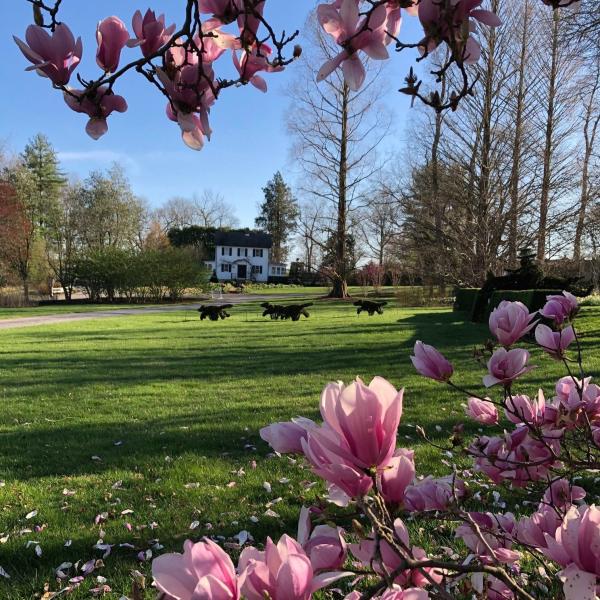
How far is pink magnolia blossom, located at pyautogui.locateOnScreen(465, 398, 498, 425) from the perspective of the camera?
4.09 ft

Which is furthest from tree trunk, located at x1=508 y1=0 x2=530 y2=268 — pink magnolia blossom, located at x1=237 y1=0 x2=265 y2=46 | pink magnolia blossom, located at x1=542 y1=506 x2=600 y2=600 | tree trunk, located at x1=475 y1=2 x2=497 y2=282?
pink magnolia blossom, located at x1=542 y1=506 x2=600 y2=600

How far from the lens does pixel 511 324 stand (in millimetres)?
1131

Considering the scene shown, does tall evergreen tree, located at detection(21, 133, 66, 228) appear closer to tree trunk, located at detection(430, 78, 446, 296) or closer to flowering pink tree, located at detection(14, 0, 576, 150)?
tree trunk, located at detection(430, 78, 446, 296)

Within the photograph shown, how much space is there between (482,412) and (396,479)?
614 mm

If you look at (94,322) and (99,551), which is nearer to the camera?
(99,551)

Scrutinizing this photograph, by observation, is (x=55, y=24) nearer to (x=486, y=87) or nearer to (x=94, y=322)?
(x=94, y=322)

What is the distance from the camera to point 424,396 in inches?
221

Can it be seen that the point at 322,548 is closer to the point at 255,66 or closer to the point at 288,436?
the point at 288,436

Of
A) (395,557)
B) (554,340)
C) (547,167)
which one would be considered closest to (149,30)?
(395,557)

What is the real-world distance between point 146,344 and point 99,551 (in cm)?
903

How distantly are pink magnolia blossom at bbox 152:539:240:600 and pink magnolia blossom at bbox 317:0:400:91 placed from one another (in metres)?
0.71

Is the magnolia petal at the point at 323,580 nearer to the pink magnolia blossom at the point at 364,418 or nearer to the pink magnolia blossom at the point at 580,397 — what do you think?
the pink magnolia blossom at the point at 364,418

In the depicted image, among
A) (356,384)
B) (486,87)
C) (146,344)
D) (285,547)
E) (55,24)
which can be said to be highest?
(486,87)

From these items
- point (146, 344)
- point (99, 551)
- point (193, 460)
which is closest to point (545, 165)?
point (146, 344)
